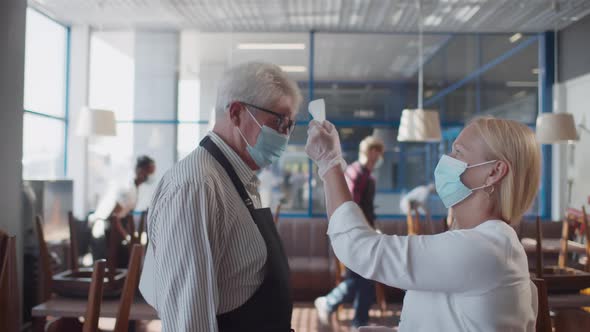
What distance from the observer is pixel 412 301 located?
4.09ft

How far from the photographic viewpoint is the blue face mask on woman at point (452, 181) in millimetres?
1281

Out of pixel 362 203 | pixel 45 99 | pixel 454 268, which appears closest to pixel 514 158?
pixel 454 268

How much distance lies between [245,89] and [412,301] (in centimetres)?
73

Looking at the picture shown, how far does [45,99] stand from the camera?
6559mm

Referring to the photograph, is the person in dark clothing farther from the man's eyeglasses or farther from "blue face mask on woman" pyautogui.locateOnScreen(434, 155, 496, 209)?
"blue face mask on woman" pyautogui.locateOnScreen(434, 155, 496, 209)

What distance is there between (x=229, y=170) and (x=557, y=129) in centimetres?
483

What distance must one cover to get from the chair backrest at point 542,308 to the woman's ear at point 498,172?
0.52 metres

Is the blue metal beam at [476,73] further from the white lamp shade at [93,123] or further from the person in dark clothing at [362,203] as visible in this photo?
the white lamp shade at [93,123]

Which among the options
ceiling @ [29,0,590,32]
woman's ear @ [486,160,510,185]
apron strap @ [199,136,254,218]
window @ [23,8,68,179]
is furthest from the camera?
window @ [23,8,68,179]

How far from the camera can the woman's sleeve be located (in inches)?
42.9

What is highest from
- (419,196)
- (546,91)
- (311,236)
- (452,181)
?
(546,91)

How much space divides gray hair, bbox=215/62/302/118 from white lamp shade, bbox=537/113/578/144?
4637 mm

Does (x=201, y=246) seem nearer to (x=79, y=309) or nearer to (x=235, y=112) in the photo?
(x=235, y=112)

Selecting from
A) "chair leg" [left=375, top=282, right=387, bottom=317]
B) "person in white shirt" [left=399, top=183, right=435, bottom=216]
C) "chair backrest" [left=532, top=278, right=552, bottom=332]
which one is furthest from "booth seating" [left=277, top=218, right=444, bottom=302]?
"chair backrest" [left=532, top=278, right=552, bottom=332]
